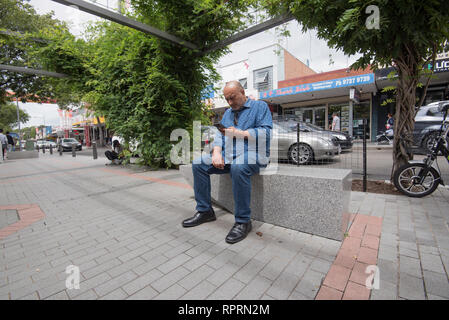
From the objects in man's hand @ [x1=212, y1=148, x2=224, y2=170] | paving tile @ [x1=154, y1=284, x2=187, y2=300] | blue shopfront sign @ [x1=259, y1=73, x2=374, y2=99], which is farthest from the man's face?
blue shopfront sign @ [x1=259, y1=73, x2=374, y2=99]

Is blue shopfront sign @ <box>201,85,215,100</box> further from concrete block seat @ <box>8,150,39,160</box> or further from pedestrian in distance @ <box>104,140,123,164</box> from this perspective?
concrete block seat @ <box>8,150,39,160</box>

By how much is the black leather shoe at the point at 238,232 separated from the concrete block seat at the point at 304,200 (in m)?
0.38

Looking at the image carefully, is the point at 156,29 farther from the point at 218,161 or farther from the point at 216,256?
the point at 216,256

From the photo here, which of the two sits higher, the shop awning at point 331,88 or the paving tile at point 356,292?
the shop awning at point 331,88

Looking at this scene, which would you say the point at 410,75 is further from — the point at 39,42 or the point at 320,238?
the point at 39,42

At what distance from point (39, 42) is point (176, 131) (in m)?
6.20

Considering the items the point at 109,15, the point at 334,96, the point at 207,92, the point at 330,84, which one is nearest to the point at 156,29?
the point at 109,15

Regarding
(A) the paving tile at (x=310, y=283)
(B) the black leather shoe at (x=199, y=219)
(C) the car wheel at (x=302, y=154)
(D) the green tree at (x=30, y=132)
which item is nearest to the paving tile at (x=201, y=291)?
(A) the paving tile at (x=310, y=283)

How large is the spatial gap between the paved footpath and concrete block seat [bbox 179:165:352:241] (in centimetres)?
13

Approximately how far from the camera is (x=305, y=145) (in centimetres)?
613

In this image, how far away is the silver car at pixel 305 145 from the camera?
17.9 ft

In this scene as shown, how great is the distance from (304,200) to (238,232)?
30.6 inches

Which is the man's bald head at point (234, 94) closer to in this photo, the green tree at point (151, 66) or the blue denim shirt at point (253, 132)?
the blue denim shirt at point (253, 132)
